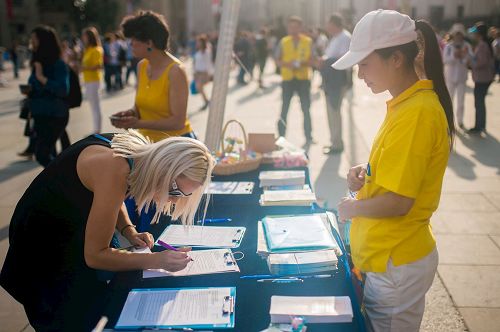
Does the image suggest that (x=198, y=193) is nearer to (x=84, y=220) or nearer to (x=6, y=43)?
(x=84, y=220)

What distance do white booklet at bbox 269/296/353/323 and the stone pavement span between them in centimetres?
153

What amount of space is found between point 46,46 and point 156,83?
2564 millimetres

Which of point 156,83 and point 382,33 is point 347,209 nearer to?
point 382,33

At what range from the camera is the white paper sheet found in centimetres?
183

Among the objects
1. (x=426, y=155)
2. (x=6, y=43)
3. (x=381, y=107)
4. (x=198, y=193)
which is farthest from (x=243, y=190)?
(x=6, y=43)

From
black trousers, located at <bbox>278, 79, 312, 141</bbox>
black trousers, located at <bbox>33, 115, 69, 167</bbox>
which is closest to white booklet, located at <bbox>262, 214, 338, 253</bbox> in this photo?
black trousers, located at <bbox>33, 115, 69, 167</bbox>

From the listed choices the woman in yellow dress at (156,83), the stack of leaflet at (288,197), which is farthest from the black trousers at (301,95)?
the stack of leaflet at (288,197)

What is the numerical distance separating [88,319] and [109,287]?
170mm

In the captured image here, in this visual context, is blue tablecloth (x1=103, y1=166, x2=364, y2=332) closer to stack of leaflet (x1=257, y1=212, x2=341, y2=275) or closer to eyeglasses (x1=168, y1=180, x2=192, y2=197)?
stack of leaflet (x1=257, y1=212, x2=341, y2=275)

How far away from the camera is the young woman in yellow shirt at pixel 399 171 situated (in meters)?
1.79

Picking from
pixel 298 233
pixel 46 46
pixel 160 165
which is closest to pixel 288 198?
pixel 298 233

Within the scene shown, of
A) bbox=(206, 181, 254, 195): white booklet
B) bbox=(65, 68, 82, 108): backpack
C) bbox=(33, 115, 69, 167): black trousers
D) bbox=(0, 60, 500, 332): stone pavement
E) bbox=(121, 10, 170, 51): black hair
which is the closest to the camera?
bbox=(206, 181, 254, 195): white booklet

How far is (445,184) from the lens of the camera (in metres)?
6.04

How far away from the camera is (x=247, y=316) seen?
1.89m
